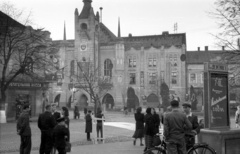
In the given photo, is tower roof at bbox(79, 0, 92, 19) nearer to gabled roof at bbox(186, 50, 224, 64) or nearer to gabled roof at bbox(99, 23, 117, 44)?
gabled roof at bbox(99, 23, 117, 44)

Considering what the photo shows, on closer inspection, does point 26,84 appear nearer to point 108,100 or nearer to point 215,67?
point 215,67

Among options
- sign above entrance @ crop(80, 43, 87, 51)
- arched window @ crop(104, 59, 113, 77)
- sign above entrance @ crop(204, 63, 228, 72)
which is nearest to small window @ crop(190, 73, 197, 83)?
arched window @ crop(104, 59, 113, 77)

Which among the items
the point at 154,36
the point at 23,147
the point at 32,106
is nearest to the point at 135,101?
the point at 154,36

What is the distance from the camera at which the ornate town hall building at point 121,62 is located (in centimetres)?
6569

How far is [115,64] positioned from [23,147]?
5594 cm

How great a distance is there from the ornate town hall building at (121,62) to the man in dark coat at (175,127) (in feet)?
183

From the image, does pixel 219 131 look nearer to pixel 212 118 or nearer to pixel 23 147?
pixel 212 118

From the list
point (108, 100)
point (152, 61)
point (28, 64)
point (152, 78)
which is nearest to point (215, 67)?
point (28, 64)

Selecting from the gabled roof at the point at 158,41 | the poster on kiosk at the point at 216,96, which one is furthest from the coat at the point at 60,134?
the gabled roof at the point at 158,41

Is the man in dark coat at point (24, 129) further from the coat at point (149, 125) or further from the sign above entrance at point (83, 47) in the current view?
the sign above entrance at point (83, 47)

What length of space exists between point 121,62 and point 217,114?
55959 mm

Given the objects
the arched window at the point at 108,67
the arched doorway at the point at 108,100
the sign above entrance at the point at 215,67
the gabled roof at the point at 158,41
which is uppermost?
the gabled roof at the point at 158,41

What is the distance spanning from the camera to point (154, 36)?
71.5 m

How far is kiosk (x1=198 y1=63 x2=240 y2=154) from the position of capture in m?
10.2
